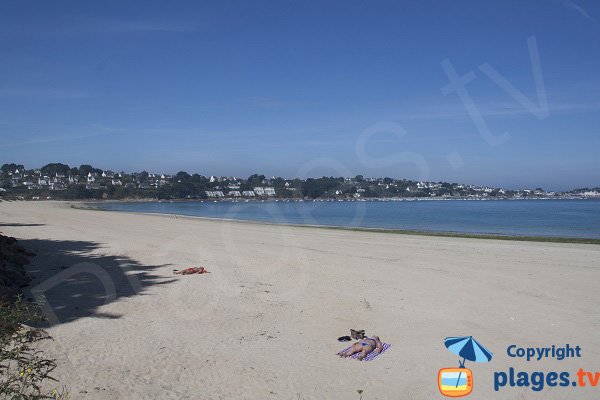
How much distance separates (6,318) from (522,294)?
9.39 metres

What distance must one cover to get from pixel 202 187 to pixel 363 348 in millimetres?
124085

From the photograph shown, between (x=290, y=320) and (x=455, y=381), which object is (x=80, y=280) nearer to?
(x=290, y=320)

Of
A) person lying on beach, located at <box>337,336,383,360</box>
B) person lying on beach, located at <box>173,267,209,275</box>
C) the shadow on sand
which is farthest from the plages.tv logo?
person lying on beach, located at <box>173,267,209,275</box>

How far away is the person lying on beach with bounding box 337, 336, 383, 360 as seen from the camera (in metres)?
6.23

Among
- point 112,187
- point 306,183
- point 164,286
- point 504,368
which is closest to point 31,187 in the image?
point 112,187

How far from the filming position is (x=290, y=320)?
Answer: 310 inches

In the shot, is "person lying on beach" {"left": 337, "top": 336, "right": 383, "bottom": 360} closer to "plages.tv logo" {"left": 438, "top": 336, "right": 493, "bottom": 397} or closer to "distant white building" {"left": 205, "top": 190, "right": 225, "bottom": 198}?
"plages.tv logo" {"left": 438, "top": 336, "right": 493, "bottom": 397}

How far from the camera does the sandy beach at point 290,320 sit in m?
5.39

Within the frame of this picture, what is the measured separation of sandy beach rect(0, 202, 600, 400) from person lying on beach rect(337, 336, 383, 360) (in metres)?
0.14

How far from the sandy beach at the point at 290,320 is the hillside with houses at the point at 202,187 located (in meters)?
74.6

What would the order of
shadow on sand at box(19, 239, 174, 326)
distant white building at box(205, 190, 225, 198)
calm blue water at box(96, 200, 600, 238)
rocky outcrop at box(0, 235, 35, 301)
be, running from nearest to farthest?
shadow on sand at box(19, 239, 174, 326) → rocky outcrop at box(0, 235, 35, 301) → calm blue water at box(96, 200, 600, 238) → distant white building at box(205, 190, 225, 198)

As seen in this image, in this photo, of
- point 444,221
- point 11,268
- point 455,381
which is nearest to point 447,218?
point 444,221

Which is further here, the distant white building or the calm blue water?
the distant white building

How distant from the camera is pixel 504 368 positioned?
593 centimetres
